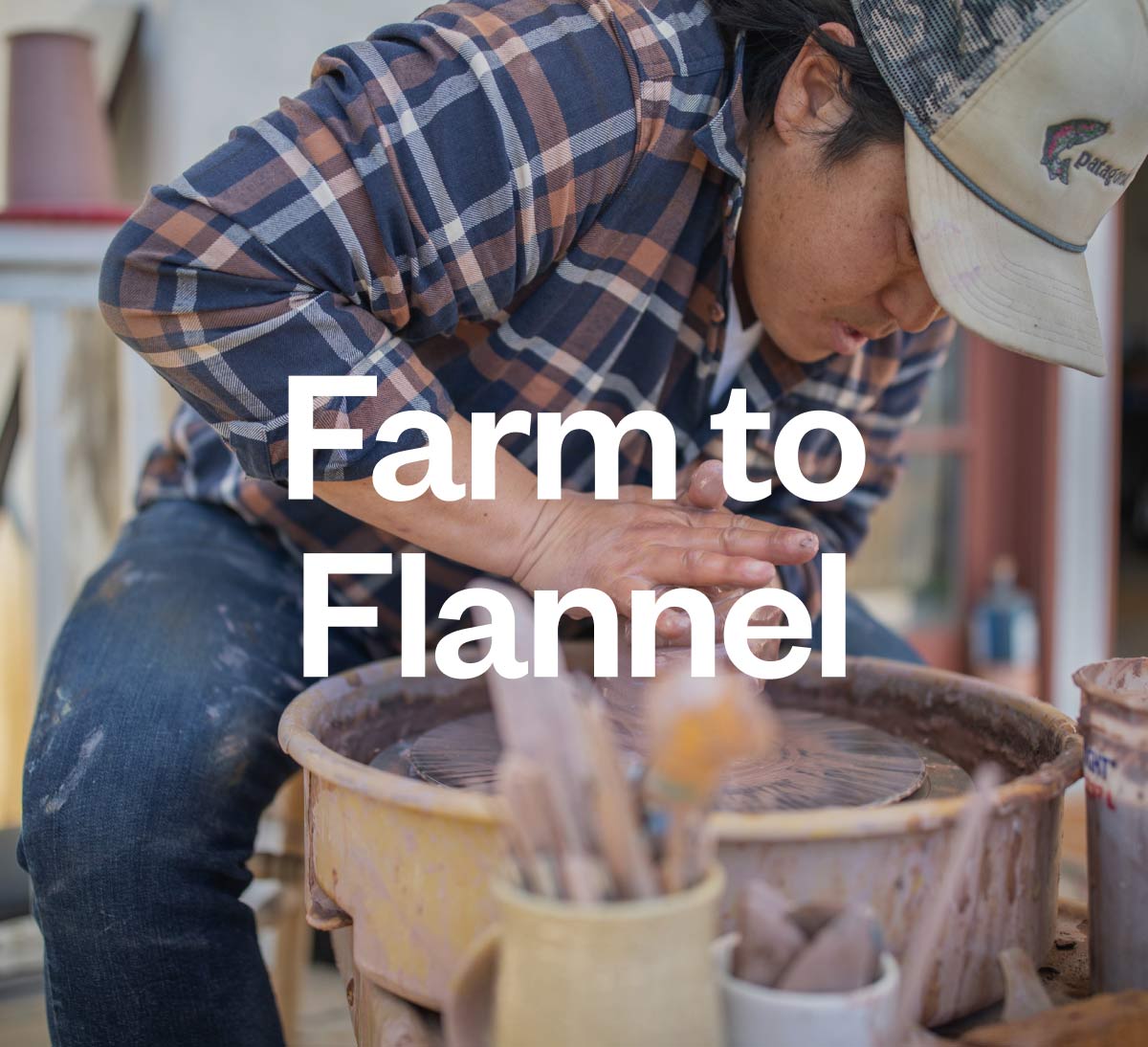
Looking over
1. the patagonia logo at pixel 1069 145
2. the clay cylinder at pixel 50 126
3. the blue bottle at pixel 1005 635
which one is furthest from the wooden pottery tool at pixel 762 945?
the blue bottle at pixel 1005 635

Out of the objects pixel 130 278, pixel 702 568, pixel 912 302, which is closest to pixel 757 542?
pixel 702 568

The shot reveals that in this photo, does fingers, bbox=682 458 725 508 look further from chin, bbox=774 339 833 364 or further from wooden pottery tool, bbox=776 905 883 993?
wooden pottery tool, bbox=776 905 883 993

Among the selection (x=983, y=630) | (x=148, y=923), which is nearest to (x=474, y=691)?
(x=148, y=923)

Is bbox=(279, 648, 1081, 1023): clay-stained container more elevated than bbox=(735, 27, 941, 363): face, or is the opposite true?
bbox=(735, 27, 941, 363): face

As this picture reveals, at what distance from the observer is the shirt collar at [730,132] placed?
1012 mm

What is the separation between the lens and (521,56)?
0.94 m

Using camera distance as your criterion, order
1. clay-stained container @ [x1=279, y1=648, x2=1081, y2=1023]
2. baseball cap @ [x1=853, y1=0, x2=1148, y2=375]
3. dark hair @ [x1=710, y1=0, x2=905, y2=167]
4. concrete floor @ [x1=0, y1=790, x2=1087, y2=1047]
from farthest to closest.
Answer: concrete floor @ [x1=0, y1=790, x2=1087, y2=1047] → dark hair @ [x1=710, y1=0, x2=905, y2=167] → baseball cap @ [x1=853, y1=0, x2=1148, y2=375] → clay-stained container @ [x1=279, y1=648, x2=1081, y2=1023]

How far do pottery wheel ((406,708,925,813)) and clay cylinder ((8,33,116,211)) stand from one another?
1.24m

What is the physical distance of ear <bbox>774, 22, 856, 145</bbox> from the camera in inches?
38.3

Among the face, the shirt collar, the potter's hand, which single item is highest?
the shirt collar

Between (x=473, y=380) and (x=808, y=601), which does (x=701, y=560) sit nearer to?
(x=473, y=380)

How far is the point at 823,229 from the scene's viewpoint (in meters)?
1.01

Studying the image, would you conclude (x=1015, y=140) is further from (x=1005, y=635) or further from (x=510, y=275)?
(x=1005, y=635)

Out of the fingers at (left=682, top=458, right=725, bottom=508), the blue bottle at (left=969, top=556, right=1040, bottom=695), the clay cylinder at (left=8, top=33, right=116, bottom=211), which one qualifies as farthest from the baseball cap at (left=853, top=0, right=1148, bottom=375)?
the blue bottle at (left=969, top=556, right=1040, bottom=695)
